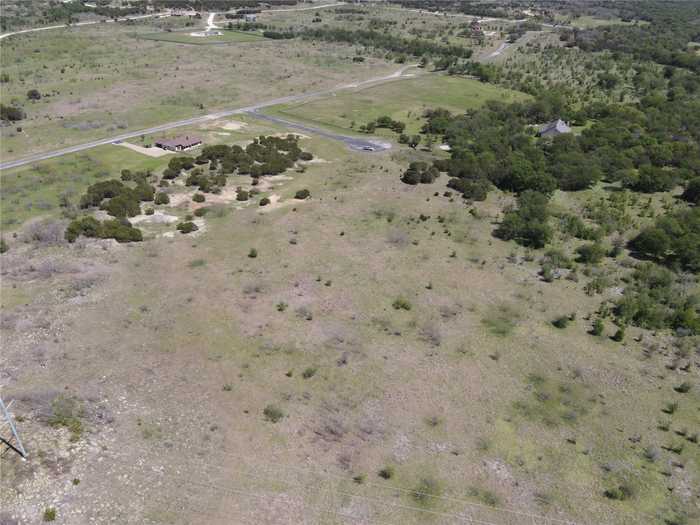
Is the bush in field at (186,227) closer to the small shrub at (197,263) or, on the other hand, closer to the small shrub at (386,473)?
the small shrub at (197,263)

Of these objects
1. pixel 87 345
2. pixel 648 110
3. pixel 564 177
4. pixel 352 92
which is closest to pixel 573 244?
pixel 564 177

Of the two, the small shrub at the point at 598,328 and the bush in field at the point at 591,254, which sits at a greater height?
the bush in field at the point at 591,254

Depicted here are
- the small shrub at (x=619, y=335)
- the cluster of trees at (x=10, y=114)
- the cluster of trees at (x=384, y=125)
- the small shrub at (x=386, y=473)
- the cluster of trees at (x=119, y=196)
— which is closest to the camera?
the small shrub at (x=386, y=473)

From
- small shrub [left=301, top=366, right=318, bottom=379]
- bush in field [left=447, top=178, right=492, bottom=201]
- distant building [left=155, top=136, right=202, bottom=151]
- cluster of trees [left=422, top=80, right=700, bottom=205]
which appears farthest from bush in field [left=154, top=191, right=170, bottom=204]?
cluster of trees [left=422, top=80, right=700, bottom=205]

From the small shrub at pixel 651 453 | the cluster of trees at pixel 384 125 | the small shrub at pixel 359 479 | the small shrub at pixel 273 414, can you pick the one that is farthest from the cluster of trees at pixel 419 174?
the small shrub at pixel 359 479

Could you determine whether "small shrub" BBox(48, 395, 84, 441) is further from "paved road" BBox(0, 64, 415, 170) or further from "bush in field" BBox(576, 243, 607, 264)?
"paved road" BBox(0, 64, 415, 170)

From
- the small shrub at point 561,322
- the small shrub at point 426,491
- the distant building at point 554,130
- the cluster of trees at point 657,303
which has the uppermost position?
the distant building at point 554,130
